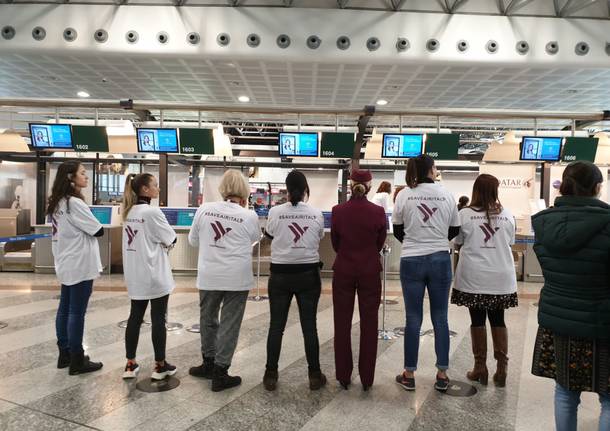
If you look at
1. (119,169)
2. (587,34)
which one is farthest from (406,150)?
(119,169)

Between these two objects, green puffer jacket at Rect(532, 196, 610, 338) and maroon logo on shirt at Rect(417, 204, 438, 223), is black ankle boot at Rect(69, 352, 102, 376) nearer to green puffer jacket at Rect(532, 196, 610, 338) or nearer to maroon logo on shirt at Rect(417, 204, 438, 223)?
maroon logo on shirt at Rect(417, 204, 438, 223)

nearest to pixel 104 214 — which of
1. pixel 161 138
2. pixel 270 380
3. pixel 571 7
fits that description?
pixel 161 138

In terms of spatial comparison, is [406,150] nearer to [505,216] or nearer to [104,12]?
[505,216]

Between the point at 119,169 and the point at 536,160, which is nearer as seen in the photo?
the point at 536,160

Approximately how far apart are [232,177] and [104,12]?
6822 millimetres

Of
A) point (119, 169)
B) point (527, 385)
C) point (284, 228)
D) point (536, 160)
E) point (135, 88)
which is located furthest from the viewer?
A: point (119, 169)

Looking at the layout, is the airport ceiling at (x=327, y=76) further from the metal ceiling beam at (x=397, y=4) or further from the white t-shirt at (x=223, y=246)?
the white t-shirt at (x=223, y=246)

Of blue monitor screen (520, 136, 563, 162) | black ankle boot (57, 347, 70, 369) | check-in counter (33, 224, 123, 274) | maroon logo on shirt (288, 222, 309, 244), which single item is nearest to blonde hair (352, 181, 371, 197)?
maroon logo on shirt (288, 222, 309, 244)

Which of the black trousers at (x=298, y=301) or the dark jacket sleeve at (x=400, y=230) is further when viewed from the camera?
the dark jacket sleeve at (x=400, y=230)

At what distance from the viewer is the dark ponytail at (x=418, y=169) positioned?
3.25 m

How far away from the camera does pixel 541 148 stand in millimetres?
8672

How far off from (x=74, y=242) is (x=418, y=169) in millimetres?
2744

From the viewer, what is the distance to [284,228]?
10.5ft

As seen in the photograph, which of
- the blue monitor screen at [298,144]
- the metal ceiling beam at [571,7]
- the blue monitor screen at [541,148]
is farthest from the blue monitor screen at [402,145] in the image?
the metal ceiling beam at [571,7]
